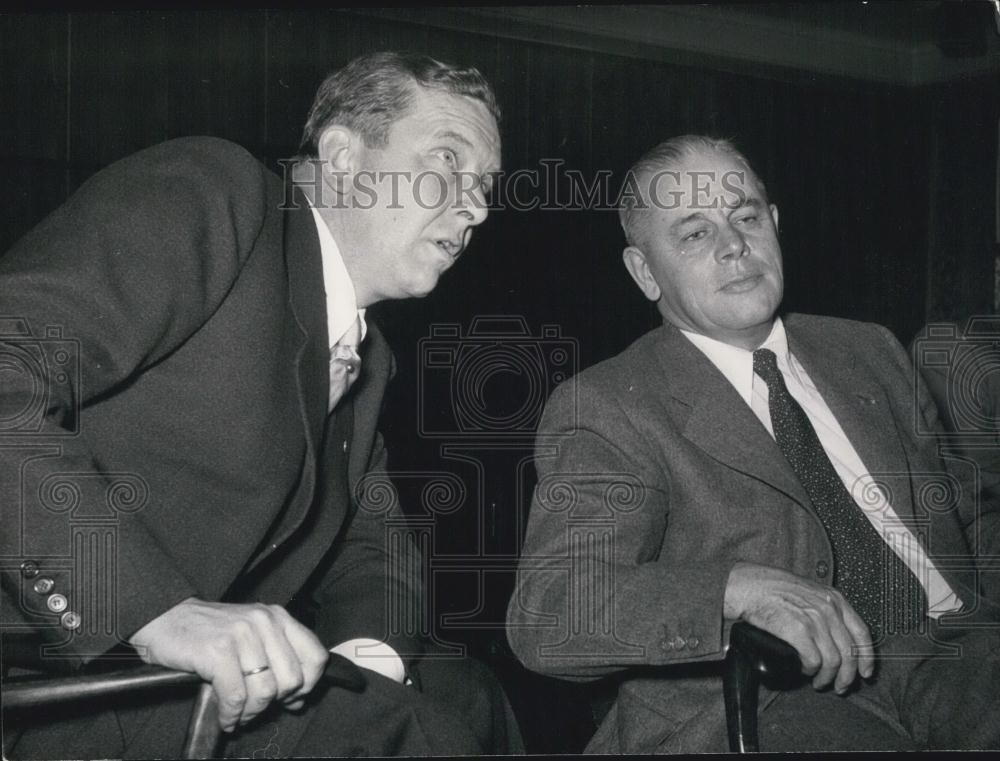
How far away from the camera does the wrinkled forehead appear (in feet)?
4.94

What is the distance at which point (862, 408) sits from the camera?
1.46 m

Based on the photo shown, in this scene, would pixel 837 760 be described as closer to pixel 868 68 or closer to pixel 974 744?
pixel 974 744

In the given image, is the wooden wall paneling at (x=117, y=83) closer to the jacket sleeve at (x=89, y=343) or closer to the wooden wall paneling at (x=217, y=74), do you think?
the wooden wall paneling at (x=217, y=74)

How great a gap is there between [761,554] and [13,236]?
1.35 metres

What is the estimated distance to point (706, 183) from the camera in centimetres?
151

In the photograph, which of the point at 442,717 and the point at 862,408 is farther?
the point at 862,408

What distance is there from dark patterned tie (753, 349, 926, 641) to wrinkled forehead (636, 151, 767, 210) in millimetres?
385

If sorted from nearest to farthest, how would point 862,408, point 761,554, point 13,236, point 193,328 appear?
point 193,328, point 761,554, point 862,408, point 13,236

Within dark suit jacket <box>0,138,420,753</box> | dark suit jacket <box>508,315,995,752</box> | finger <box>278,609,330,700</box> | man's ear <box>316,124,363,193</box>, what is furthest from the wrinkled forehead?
finger <box>278,609,330,700</box>

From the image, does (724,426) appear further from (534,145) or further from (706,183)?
(534,145)

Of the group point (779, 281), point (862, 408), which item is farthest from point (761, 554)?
point (779, 281)
